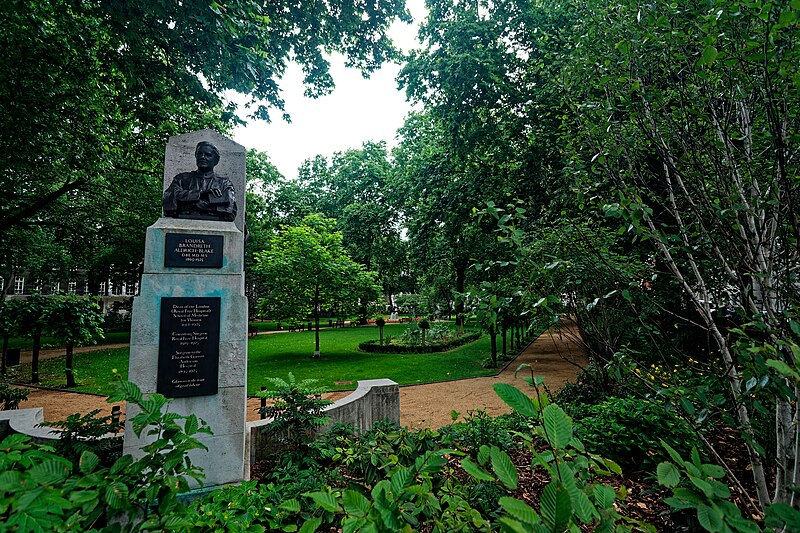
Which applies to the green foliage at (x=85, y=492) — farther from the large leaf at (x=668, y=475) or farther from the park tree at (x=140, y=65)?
the park tree at (x=140, y=65)

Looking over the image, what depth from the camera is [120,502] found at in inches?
59.7

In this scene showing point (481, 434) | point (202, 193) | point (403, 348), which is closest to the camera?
point (481, 434)

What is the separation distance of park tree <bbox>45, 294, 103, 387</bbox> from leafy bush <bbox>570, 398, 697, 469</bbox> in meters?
11.9

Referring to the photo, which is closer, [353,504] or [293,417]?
[353,504]

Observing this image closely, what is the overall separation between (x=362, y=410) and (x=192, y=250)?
3.60 m

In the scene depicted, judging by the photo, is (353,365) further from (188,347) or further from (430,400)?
(188,347)

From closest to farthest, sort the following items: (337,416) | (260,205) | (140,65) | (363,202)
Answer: (337,416) < (140,65) < (260,205) < (363,202)

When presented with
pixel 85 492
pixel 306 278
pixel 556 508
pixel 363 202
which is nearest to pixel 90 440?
pixel 85 492

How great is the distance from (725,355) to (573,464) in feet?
6.50

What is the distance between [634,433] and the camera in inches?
172

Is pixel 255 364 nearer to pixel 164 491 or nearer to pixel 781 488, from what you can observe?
pixel 164 491

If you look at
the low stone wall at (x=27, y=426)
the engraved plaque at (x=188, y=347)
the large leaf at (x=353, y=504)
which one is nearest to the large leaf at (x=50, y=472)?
the large leaf at (x=353, y=504)

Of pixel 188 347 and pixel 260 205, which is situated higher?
pixel 260 205

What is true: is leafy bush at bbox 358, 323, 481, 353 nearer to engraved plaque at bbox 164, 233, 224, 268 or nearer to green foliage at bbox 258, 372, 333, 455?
green foliage at bbox 258, 372, 333, 455
